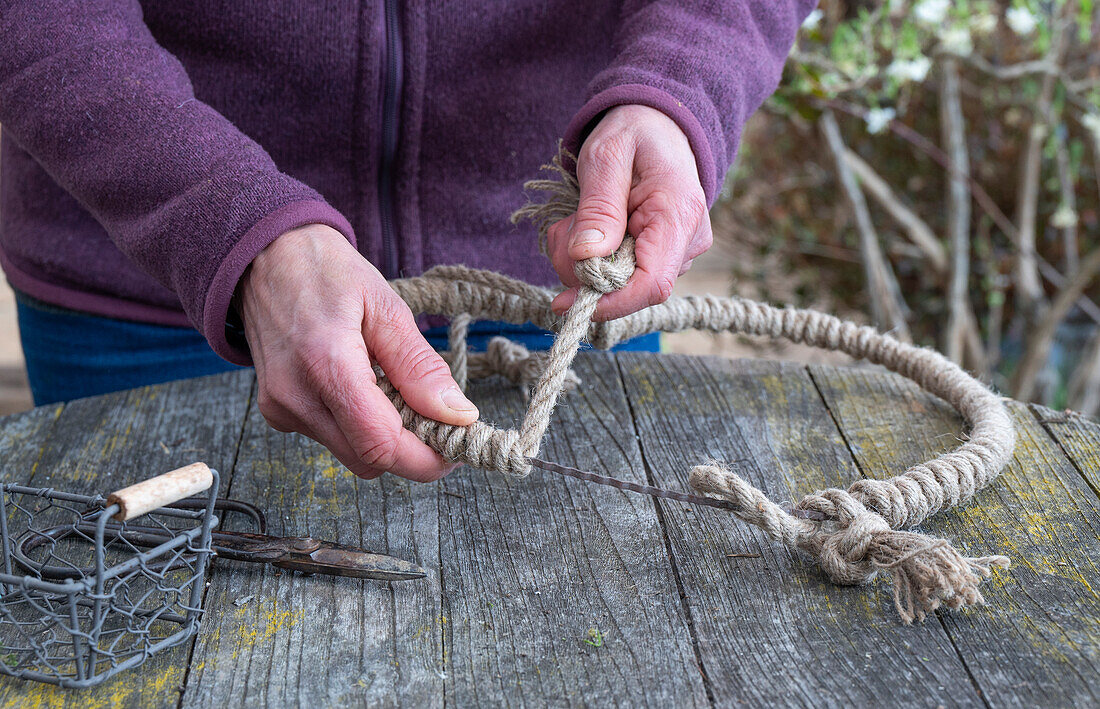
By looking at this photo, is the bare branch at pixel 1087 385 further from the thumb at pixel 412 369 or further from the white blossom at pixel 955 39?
the thumb at pixel 412 369

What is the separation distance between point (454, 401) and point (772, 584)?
318mm

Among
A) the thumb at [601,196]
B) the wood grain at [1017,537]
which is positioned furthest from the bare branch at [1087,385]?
the thumb at [601,196]

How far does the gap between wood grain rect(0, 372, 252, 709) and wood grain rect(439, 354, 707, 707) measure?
0.31 meters

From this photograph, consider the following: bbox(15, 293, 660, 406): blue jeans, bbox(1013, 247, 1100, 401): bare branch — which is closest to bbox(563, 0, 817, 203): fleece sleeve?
bbox(15, 293, 660, 406): blue jeans

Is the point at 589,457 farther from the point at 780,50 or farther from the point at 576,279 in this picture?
the point at 780,50

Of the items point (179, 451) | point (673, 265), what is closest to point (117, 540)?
point (179, 451)

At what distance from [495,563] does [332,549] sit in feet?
0.47

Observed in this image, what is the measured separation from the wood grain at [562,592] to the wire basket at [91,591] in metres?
0.22

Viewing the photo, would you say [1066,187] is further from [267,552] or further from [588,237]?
[267,552]

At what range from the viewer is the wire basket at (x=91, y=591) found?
2.10ft

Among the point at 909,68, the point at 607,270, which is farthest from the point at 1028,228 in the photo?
the point at 607,270

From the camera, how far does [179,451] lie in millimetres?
1016

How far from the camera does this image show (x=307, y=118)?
1193 millimetres

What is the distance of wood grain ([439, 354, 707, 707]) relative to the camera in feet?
2.19
